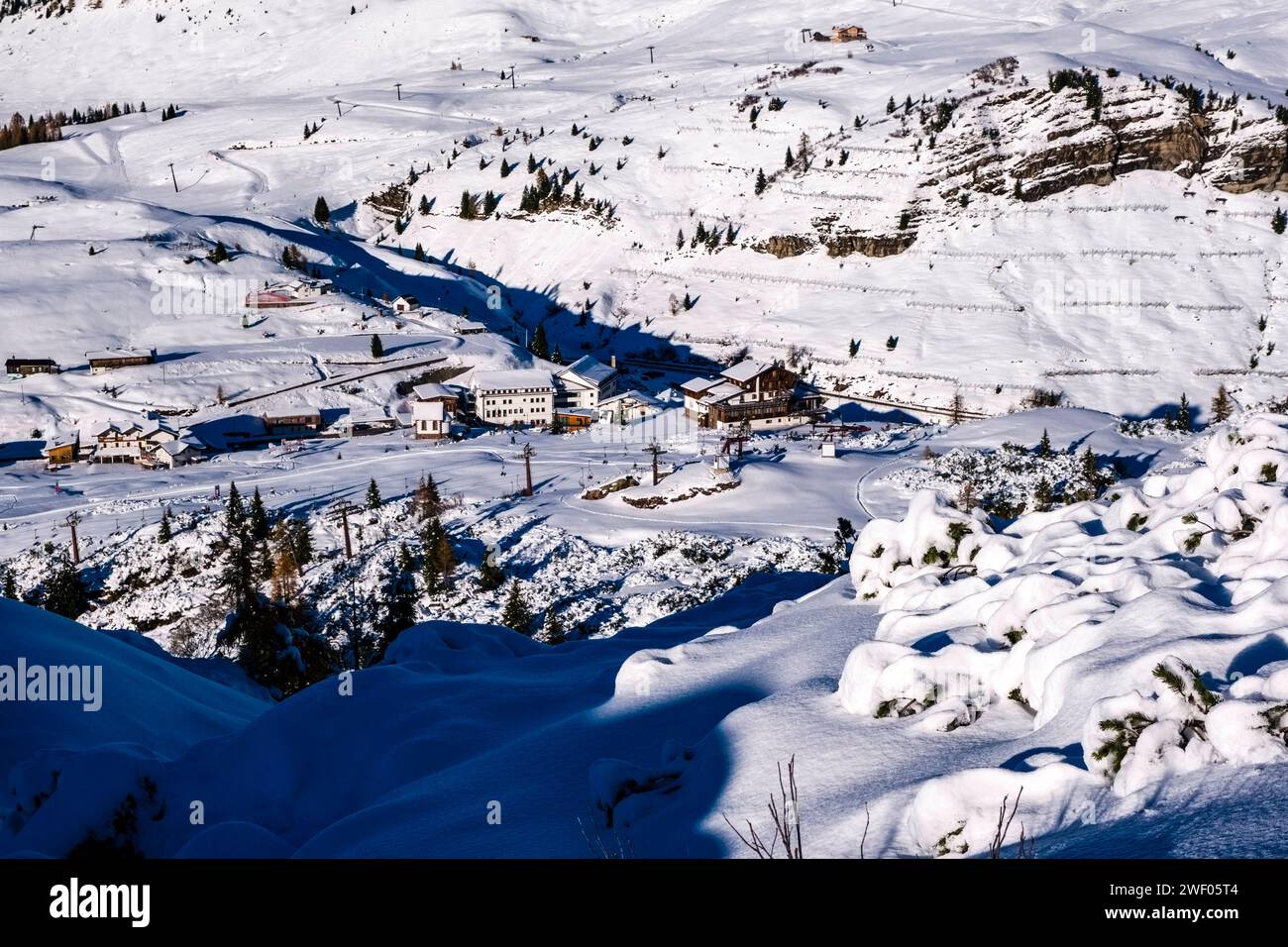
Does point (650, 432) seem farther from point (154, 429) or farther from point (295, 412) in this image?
point (154, 429)

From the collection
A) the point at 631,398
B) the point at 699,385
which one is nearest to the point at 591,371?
the point at 631,398

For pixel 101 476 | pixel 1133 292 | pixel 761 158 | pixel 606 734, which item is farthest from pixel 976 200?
pixel 606 734

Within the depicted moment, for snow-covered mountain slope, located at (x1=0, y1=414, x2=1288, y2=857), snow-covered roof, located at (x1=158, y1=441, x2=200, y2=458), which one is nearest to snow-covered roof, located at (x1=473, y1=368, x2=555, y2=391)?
snow-covered roof, located at (x1=158, y1=441, x2=200, y2=458)

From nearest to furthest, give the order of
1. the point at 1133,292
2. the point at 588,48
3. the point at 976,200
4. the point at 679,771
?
the point at 679,771 → the point at 1133,292 → the point at 976,200 → the point at 588,48

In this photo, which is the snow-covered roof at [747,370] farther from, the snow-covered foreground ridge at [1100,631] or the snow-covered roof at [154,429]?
the snow-covered foreground ridge at [1100,631]
